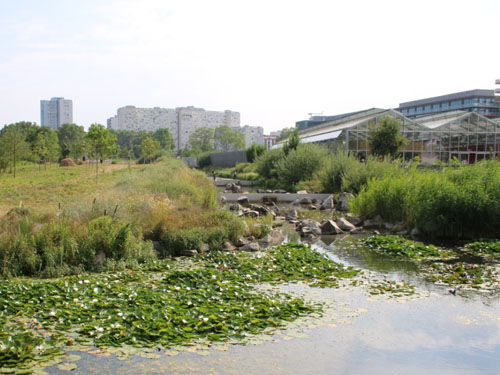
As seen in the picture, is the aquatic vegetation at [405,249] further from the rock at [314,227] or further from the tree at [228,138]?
the tree at [228,138]

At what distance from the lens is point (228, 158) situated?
205 ft

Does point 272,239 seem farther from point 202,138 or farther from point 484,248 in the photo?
point 202,138

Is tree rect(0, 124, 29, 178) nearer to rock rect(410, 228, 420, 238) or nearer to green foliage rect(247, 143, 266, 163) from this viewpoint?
green foliage rect(247, 143, 266, 163)

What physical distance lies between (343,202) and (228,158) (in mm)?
40498

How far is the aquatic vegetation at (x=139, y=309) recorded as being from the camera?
595cm

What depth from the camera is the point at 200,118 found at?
168m

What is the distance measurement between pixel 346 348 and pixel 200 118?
165 m

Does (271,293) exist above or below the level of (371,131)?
below

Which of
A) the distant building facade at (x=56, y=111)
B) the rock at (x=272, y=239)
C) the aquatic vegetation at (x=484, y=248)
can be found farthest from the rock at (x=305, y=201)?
the distant building facade at (x=56, y=111)

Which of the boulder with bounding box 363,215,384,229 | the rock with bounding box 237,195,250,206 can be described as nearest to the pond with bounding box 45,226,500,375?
the boulder with bounding box 363,215,384,229

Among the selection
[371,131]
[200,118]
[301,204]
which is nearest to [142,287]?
[301,204]

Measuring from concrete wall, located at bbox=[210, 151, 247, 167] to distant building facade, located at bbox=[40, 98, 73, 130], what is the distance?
5729 inches

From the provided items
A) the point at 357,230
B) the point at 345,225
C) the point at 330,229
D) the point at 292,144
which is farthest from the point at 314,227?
the point at 292,144

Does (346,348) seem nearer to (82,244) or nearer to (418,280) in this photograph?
(418,280)
